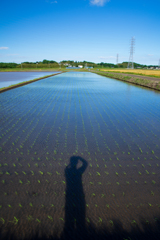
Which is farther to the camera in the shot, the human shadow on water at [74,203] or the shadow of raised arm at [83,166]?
the shadow of raised arm at [83,166]

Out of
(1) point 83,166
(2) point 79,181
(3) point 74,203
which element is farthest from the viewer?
(1) point 83,166

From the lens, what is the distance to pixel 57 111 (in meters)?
8.81

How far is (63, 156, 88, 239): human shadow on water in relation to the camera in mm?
2422

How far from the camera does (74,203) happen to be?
2.85 metres

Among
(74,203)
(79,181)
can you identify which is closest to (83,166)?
(79,181)

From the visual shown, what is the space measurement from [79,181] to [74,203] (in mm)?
573

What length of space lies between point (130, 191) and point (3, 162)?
2815 mm

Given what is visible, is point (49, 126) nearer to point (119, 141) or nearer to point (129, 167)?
point (119, 141)

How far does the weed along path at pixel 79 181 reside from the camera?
247 centimetres

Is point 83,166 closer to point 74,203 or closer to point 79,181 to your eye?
point 79,181

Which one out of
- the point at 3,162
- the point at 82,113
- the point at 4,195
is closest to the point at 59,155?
the point at 3,162

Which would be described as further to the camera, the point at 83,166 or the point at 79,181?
the point at 83,166

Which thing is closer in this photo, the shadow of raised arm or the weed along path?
the weed along path

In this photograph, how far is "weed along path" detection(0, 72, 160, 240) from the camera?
247cm
